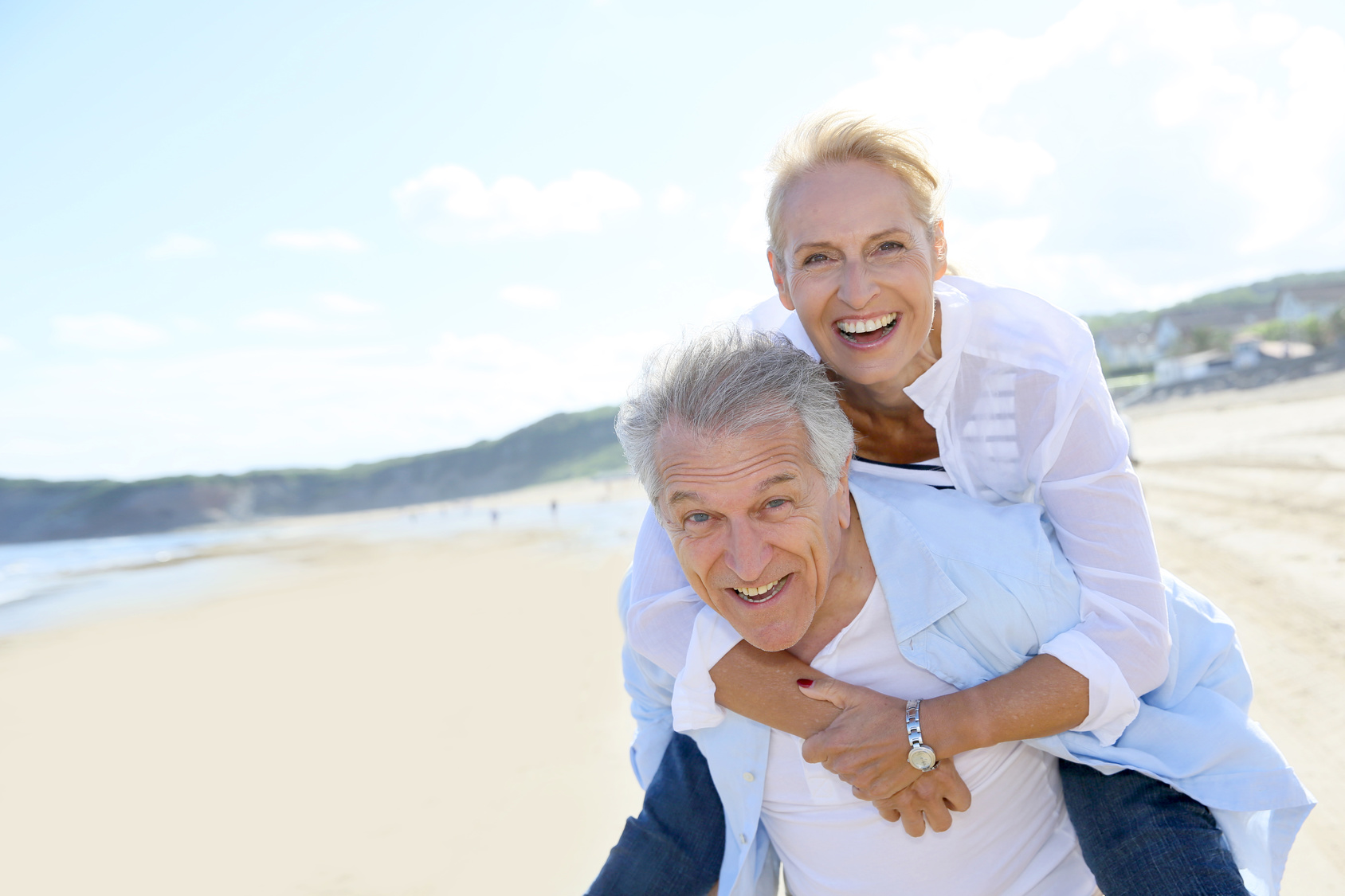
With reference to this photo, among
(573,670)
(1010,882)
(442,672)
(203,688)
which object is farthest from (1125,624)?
(203,688)

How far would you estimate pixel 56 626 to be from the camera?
15.5 meters

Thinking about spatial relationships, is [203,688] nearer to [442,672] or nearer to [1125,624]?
[442,672]

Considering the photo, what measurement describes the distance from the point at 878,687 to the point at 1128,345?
A: 290 feet

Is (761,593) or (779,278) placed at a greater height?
(779,278)

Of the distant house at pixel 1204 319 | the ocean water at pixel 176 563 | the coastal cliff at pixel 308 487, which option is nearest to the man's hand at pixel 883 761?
the ocean water at pixel 176 563

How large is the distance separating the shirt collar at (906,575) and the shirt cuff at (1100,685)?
0.25m

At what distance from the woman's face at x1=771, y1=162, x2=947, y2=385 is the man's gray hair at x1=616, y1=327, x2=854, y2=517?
13.5 inches

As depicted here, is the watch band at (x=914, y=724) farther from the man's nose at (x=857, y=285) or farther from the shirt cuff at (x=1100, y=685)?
the man's nose at (x=857, y=285)

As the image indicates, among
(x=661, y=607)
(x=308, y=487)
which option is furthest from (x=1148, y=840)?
(x=308, y=487)

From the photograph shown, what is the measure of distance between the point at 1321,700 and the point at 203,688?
10397 mm

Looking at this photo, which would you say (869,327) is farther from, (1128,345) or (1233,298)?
(1233,298)

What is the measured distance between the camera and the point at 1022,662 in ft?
6.88

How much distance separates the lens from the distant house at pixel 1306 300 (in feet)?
255

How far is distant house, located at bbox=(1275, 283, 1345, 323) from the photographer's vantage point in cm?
7788
